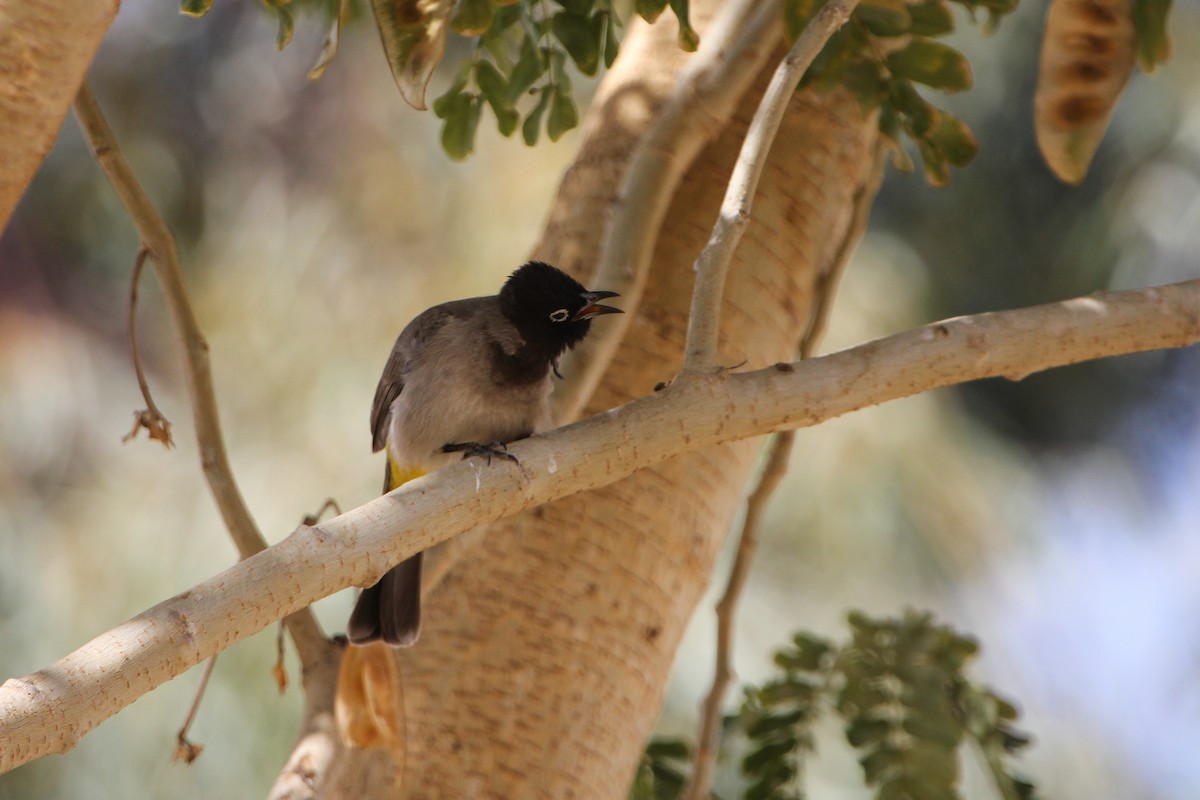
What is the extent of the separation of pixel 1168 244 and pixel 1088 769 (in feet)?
13.7

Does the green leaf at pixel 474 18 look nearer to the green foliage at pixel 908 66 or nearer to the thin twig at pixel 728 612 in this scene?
the green foliage at pixel 908 66

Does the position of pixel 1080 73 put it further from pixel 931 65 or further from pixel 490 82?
pixel 490 82

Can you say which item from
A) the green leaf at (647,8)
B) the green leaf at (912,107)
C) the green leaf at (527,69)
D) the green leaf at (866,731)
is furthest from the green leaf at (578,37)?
the green leaf at (866,731)

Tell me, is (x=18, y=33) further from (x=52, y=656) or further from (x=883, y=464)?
(x=883, y=464)

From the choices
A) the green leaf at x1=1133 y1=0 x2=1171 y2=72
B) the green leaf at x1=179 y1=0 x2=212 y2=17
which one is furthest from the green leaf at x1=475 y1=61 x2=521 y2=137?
the green leaf at x1=1133 y1=0 x2=1171 y2=72

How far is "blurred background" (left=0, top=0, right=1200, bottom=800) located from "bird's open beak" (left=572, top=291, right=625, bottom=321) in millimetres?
4909

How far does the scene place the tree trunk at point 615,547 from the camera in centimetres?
235

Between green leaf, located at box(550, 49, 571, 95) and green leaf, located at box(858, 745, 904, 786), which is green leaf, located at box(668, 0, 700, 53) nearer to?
green leaf, located at box(550, 49, 571, 95)

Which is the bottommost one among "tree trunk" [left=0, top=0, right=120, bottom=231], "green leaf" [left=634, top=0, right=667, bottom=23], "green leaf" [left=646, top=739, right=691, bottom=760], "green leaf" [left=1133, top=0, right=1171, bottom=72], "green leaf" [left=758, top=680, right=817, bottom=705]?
"tree trunk" [left=0, top=0, right=120, bottom=231]

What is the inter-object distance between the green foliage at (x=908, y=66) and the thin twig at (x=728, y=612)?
2.36 ft

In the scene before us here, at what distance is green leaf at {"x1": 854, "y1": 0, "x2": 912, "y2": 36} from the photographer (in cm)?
229

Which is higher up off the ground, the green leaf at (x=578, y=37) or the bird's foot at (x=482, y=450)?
the green leaf at (x=578, y=37)

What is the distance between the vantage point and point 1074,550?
36.4ft

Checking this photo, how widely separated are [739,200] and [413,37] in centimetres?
70
